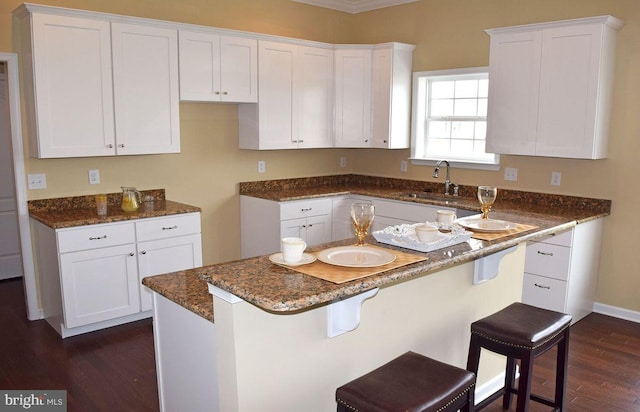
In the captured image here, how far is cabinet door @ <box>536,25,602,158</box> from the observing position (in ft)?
12.4

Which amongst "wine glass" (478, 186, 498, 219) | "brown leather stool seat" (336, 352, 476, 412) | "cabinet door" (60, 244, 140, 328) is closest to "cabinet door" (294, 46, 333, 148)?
"cabinet door" (60, 244, 140, 328)

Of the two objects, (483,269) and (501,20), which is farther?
(501,20)

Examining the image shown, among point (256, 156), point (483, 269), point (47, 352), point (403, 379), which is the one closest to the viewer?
point (403, 379)

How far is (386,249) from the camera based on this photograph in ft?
6.94

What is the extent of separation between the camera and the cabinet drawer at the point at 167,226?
3.93 meters

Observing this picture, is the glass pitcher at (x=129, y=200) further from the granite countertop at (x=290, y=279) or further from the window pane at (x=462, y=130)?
the window pane at (x=462, y=130)

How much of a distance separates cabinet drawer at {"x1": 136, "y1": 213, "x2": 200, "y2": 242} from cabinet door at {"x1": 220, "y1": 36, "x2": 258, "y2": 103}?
1.11 m

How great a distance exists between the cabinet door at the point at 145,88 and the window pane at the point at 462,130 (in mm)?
2605

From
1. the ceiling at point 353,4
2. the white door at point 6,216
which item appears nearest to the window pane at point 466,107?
the ceiling at point 353,4

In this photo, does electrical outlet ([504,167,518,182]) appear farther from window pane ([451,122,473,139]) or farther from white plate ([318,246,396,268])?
white plate ([318,246,396,268])

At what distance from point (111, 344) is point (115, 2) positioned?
Result: 2.62 m

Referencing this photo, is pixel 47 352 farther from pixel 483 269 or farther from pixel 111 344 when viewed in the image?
pixel 483 269

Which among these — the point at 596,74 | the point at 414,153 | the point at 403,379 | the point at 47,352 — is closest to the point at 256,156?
the point at 414,153

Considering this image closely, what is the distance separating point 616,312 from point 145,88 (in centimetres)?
409
